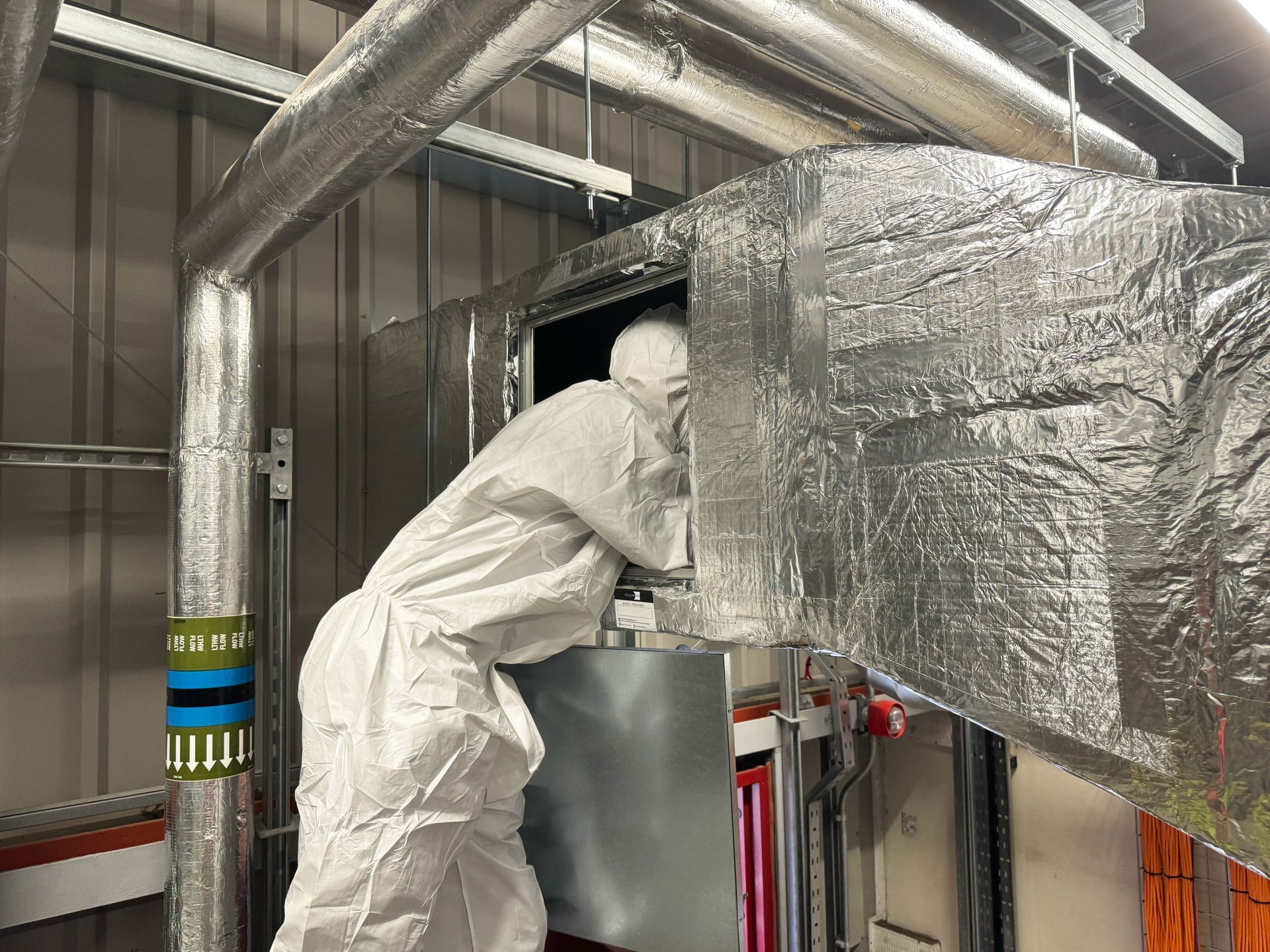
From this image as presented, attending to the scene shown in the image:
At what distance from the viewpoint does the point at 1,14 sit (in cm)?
75

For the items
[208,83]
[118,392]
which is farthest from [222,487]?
[208,83]

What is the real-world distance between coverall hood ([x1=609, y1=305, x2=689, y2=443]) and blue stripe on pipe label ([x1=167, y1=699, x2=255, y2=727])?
0.80 meters

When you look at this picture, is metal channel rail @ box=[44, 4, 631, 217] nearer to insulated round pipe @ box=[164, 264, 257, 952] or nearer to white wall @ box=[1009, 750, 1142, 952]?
insulated round pipe @ box=[164, 264, 257, 952]

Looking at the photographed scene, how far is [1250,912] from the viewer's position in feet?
6.06

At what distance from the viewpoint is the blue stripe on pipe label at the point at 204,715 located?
125 centimetres

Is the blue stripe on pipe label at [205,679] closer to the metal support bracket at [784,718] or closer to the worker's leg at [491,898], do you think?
the worker's leg at [491,898]

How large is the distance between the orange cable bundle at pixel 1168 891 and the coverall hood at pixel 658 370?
1.69 m

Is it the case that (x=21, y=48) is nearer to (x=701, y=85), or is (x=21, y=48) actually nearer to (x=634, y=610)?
(x=634, y=610)

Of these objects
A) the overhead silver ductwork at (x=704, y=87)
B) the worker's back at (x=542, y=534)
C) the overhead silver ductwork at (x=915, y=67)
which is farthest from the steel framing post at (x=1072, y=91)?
the worker's back at (x=542, y=534)

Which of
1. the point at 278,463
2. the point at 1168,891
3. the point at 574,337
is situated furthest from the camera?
the point at 1168,891

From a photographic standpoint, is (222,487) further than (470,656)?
Yes

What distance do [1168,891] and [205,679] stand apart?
2220 mm

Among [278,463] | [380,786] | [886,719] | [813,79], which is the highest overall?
[813,79]

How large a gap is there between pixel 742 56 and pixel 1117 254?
115cm
